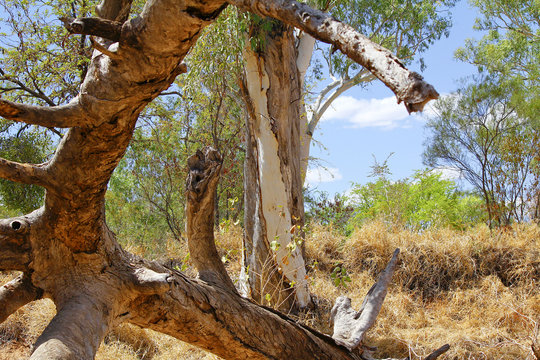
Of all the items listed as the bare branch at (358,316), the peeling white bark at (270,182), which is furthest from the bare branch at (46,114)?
the peeling white bark at (270,182)

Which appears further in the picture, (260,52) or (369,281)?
(369,281)

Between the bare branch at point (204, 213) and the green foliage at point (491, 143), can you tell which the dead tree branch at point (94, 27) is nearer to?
the bare branch at point (204, 213)

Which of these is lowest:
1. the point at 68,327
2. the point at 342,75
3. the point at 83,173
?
the point at 68,327

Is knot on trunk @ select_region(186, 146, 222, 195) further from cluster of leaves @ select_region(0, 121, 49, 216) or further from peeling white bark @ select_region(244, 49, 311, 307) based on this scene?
cluster of leaves @ select_region(0, 121, 49, 216)

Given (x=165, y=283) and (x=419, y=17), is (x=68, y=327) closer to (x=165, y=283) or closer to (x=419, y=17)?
(x=165, y=283)

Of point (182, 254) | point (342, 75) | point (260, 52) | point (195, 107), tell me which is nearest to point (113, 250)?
point (260, 52)

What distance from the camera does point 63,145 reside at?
7.04 ft

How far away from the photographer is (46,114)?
69.5 inches

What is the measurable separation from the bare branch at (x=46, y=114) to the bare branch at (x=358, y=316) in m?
2.04

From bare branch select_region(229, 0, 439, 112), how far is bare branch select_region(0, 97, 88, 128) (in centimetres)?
72

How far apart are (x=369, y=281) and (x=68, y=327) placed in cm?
520

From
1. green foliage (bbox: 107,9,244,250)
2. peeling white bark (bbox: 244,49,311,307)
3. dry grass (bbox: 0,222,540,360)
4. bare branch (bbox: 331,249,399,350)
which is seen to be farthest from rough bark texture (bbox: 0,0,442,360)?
green foliage (bbox: 107,9,244,250)

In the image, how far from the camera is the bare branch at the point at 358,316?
3191 mm

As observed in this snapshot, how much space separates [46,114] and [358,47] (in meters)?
1.10
